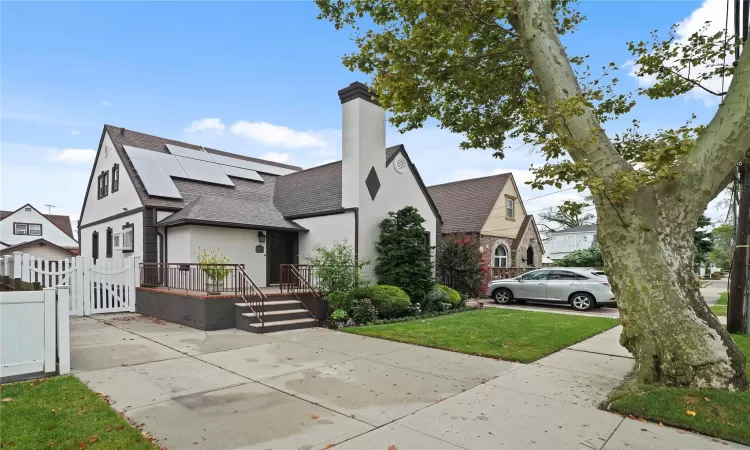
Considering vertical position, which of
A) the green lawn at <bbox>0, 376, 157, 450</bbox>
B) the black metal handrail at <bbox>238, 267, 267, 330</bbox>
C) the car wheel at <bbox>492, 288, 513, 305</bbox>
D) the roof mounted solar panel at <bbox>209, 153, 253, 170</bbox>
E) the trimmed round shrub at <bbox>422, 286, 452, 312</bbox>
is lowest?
the car wheel at <bbox>492, 288, 513, 305</bbox>

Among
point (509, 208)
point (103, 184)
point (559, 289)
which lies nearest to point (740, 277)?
point (559, 289)

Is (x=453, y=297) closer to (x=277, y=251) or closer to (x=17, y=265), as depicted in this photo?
(x=277, y=251)

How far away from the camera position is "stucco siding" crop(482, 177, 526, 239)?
20.6 m

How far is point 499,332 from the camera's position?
29.2 ft

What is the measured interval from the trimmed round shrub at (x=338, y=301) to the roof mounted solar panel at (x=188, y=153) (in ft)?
33.0

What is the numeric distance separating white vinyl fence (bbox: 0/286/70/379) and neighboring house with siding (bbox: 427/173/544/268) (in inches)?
671

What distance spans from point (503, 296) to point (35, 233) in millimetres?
44489

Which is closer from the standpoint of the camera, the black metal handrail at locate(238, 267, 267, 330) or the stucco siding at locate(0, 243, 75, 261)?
the black metal handrail at locate(238, 267, 267, 330)

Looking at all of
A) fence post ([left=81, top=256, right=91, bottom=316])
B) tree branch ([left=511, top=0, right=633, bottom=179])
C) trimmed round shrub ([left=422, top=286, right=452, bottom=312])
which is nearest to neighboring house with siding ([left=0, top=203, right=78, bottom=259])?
fence post ([left=81, top=256, right=91, bottom=316])

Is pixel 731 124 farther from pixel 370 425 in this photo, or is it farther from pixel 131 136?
pixel 131 136

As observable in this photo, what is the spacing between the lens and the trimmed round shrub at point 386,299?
11047mm

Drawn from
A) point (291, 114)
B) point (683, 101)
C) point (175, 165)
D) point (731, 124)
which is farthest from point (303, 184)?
point (731, 124)

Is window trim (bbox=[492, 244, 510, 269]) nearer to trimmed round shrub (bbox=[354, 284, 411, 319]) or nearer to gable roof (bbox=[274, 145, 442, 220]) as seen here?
gable roof (bbox=[274, 145, 442, 220])

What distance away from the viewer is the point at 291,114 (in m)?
14.0
